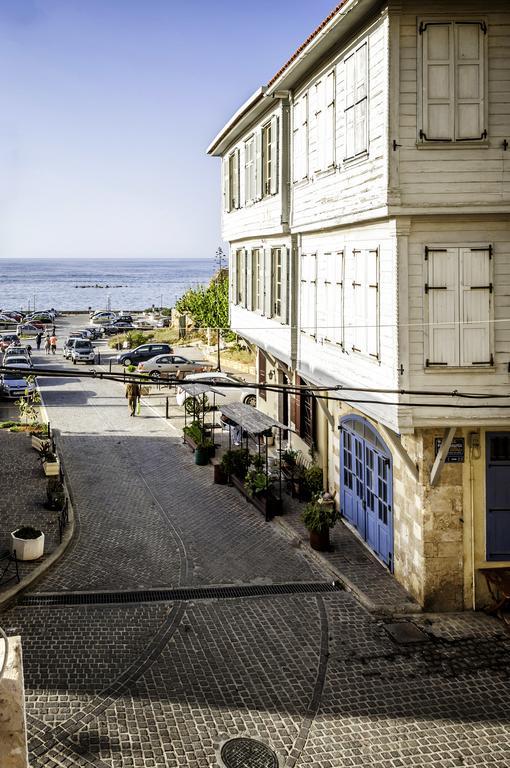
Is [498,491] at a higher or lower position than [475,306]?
lower

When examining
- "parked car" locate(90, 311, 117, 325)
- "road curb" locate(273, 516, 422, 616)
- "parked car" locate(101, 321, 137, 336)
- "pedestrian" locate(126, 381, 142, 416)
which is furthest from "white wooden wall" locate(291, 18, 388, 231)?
"parked car" locate(90, 311, 117, 325)

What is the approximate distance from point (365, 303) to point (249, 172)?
457 inches

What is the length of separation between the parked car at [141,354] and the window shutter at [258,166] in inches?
1420

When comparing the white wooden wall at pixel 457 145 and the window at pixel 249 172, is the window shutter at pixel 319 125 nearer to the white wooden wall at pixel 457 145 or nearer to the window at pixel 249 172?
the white wooden wall at pixel 457 145

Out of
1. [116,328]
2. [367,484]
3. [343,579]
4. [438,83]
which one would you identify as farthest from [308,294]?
[116,328]

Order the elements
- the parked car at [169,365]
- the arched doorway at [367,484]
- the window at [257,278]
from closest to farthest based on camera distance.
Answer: the arched doorway at [367,484] < the window at [257,278] < the parked car at [169,365]

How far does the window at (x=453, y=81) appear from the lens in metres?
15.0

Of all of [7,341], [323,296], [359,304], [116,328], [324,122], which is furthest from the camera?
[116,328]

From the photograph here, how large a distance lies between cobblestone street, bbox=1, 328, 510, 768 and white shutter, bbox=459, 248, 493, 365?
17.1ft

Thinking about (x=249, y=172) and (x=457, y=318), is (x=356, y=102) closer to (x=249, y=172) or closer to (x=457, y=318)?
(x=457, y=318)

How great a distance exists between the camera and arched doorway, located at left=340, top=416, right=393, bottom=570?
741 inches

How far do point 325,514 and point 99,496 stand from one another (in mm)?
8576

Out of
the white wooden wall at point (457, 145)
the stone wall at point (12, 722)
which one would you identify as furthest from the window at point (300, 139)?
the stone wall at point (12, 722)

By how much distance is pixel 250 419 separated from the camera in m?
25.5
